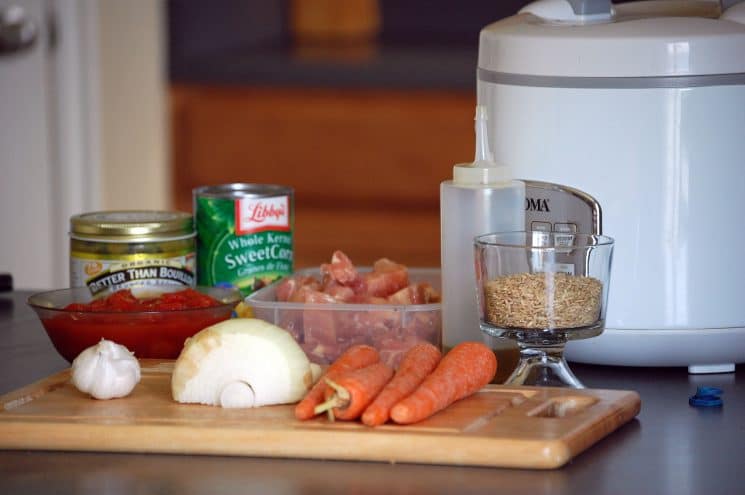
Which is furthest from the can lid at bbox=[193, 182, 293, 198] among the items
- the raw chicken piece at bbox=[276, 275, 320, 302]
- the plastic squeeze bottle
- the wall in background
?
the wall in background

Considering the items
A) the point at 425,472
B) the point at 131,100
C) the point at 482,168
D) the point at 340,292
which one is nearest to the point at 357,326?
the point at 340,292

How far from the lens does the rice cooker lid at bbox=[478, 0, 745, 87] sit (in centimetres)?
116

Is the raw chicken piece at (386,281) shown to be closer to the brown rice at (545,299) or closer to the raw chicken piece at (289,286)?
the raw chicken piece at (289,286)

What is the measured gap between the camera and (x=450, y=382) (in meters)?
0.99

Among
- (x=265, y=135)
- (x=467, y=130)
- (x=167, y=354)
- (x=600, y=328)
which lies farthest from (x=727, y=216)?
(x=265, y=135)

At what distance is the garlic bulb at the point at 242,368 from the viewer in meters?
1.00


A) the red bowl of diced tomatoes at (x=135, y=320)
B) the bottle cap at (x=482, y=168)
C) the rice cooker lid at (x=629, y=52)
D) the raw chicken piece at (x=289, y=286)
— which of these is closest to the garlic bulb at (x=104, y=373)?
the red bowl of diced tomatoes at (x=135, y=320)

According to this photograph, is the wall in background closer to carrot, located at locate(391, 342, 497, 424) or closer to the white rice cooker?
the white rice cooker

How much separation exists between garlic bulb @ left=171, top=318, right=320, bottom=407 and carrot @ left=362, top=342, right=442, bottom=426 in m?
0.07

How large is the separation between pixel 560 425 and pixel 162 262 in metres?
0.48

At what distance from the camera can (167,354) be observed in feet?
3.90

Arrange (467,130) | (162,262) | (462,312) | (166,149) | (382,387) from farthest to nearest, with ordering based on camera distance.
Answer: (166,149) → (467,130) → (162,262) → (462,312) → (382,387)

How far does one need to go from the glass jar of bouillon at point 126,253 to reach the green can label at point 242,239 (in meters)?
0.04

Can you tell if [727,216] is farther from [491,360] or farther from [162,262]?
[162,262]
